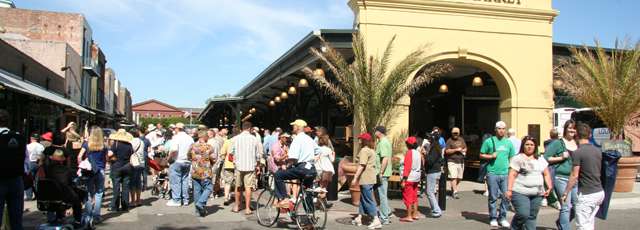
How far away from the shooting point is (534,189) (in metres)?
6.66

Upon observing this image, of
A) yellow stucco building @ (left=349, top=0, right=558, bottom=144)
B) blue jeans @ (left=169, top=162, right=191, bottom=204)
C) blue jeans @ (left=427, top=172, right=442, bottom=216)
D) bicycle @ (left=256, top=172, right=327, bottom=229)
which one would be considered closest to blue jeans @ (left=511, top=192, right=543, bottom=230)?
bicycle @ (left=256, top=172, right=327, bottom=229)

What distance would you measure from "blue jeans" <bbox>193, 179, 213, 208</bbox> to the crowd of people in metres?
0.02

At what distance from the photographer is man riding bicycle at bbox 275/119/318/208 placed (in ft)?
27.2

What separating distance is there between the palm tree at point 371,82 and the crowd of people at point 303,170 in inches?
63.1

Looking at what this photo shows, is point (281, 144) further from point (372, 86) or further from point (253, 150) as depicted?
point (372, 86)

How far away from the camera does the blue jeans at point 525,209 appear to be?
6629 mm

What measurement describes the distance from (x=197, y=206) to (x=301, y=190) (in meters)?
2.29

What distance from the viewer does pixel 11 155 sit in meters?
6.23

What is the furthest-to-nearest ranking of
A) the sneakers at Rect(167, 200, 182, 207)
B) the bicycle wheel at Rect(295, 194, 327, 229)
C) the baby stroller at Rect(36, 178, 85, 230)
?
the sneakers at Rect(167, 200, 182, 207)
the bicycle wheel at Rect(295, 194, 327, 229)
the baby stroller at Rect(36, 178, 85, 230)

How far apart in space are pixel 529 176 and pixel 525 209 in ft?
1.40

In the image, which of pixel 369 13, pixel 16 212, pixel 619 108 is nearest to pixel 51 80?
pixel 369 13

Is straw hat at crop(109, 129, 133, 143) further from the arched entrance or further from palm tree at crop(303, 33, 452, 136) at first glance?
the arched entrance

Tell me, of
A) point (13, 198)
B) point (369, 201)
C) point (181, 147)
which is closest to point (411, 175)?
point (369, 201)

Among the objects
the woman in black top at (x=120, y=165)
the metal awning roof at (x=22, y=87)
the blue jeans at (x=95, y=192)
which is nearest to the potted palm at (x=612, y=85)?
the woman in black top at (x=120, y=165)
